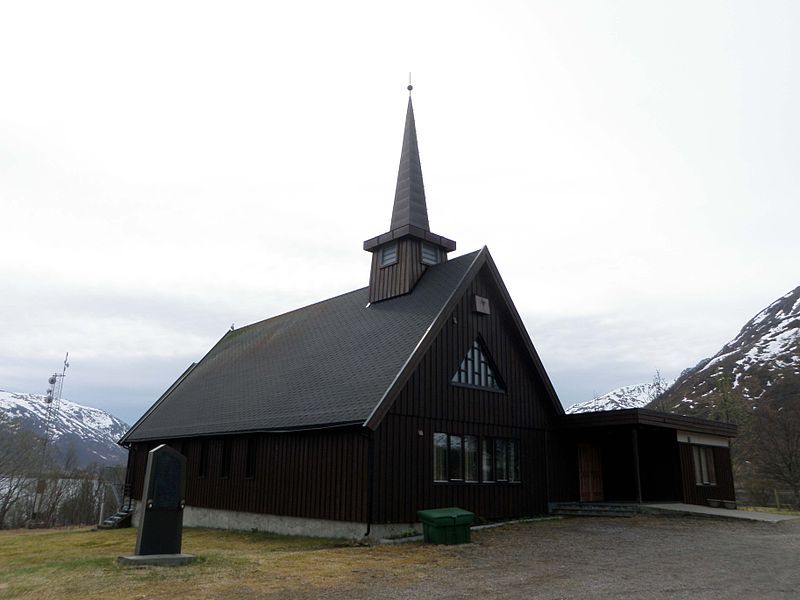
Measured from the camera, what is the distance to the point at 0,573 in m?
12.1

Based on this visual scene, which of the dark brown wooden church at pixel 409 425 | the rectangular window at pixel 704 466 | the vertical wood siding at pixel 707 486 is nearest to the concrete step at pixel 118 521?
the dark brown wooden church at pixel 409 425

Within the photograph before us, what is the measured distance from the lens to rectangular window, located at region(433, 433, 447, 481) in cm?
1762

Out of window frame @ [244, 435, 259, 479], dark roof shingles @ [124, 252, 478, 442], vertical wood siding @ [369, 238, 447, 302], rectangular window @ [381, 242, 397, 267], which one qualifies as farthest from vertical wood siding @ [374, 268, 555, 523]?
window frame @ [244, 435, 259, 479]

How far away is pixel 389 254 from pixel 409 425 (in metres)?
7.72

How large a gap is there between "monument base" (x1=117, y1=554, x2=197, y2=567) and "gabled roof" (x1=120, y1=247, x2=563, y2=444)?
5.02 metres

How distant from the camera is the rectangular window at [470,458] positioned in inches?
734

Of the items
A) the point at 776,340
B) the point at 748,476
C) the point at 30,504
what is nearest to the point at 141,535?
the point at 30,504

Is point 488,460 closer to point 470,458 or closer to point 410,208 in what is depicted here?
point 470,458

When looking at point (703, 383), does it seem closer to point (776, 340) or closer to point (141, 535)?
point (776, 340)

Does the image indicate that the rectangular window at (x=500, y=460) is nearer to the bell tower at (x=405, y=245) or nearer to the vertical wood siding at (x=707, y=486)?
the bell tower at (x=405, y=245)

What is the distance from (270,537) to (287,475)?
1700 mm

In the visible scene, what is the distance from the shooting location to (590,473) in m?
23.2

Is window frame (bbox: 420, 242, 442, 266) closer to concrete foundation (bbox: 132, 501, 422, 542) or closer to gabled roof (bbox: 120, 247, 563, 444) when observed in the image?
gabled roof (bbox: 120, 247, 563, 444)

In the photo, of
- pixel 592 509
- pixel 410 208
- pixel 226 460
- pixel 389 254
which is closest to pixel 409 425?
pixel 592 509
